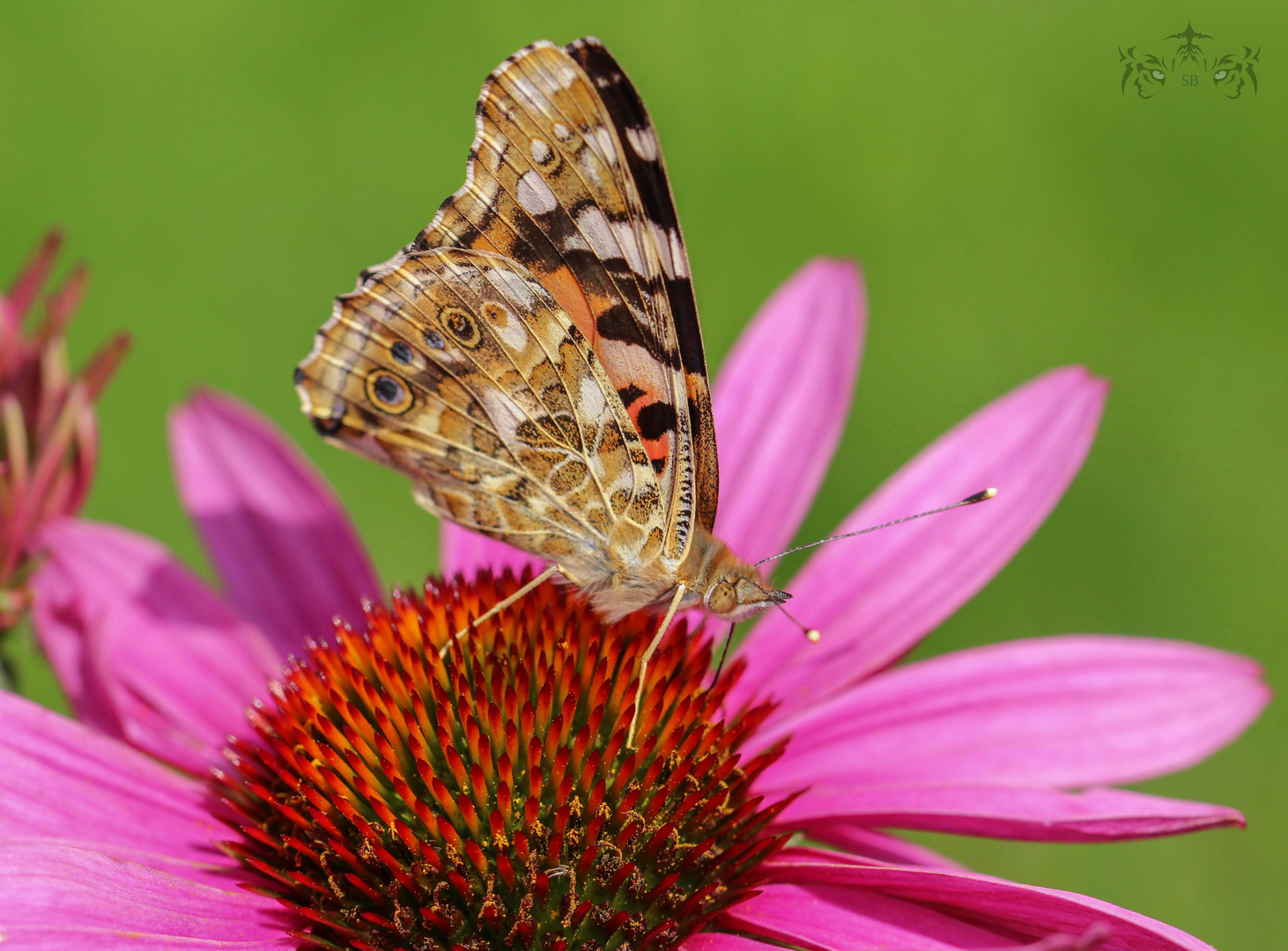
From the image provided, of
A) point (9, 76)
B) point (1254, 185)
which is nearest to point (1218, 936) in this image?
point (1254, 185)

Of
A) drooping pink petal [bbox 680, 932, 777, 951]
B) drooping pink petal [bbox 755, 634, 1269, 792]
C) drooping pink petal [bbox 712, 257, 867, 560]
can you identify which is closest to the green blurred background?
drooping pink petal [bbox 712, 257, 867, 560]

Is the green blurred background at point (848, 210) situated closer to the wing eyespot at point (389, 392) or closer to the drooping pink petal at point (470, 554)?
the drooping pink petal at point (470, 554)

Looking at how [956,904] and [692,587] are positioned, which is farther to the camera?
[692,587]

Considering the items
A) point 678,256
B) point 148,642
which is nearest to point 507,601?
point 678,256

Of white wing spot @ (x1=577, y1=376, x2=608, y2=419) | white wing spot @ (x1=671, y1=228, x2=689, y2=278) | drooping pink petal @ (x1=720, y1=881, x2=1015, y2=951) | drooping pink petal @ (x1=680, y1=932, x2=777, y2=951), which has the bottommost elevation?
drooping pink petal @ (x1=680, y1=932, x2=777, y2=951)

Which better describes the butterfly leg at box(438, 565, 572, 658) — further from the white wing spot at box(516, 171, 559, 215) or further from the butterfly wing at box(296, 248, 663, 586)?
the white wing spot at box(516, 171, 559, 215)

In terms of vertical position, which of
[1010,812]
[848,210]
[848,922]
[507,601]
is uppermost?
[848,210]

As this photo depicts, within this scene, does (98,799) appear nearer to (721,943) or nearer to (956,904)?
(721,943)
